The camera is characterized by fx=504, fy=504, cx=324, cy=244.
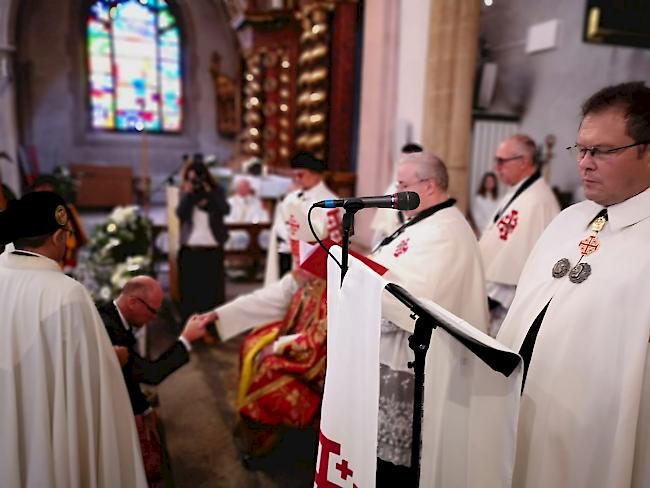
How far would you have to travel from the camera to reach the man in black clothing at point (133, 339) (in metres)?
2.54

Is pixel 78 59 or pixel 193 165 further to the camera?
pixel 78 59

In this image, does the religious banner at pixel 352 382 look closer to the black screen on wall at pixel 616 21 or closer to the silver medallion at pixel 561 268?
the silver medallion at pixel 561 268

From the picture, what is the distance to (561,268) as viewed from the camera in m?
1.75

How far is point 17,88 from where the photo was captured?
5.32m

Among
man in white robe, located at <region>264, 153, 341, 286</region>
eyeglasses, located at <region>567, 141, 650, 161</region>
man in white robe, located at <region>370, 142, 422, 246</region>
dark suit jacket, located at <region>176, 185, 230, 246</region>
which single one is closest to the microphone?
eyeglasses, located at <region>567, 141, 650, 161</region>

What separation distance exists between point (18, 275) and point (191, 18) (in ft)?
18.0

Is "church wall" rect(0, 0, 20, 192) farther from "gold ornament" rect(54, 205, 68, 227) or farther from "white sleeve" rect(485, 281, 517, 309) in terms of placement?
"white sleeve" rect(485, 281, 517, 309)

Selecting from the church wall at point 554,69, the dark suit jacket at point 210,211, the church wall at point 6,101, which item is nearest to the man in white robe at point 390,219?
the dark suit jacket at point 210,211

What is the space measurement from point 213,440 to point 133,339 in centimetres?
123

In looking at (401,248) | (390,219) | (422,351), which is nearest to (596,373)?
(422,351)

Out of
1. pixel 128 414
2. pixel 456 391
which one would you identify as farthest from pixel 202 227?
pixel 456 391

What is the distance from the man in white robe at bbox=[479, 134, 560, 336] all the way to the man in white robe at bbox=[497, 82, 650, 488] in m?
1.63

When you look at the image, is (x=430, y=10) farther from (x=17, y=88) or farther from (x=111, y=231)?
(x=17, y=88)

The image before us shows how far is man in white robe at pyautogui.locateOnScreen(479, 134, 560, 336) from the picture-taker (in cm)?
335
